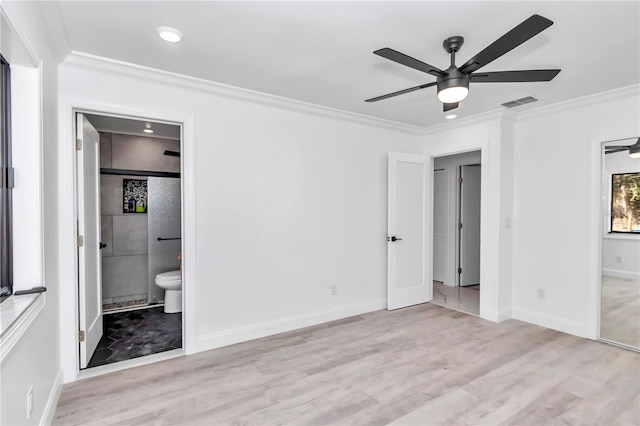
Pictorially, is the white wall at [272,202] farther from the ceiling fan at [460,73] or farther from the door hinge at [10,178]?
the ceiling fan at [460,73]

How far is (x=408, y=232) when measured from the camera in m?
4.59

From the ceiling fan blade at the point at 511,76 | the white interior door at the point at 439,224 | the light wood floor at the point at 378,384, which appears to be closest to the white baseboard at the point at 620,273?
the light wood floor at the point at 378,384

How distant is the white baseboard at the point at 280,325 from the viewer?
321 centimetres

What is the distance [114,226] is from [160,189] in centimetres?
80

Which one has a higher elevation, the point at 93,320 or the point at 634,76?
the point at 634,76

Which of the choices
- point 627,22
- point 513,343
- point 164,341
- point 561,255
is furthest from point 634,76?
point 164,341

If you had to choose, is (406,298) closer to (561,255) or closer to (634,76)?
(561,255)

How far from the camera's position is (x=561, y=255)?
377cm

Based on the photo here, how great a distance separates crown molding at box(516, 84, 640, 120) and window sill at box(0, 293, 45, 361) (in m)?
4.79

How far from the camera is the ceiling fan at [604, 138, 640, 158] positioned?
326 cm

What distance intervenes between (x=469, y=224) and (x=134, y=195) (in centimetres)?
539

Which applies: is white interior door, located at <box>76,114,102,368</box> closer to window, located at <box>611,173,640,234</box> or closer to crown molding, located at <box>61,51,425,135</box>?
crown molding, located at <box>61,51,425,135</box>

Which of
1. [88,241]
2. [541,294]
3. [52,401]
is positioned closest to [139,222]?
[88,241]

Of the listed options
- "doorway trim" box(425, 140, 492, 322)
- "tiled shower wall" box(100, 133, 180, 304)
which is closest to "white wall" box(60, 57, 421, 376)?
"doorway trim" box(425, 140, 492, 322)
